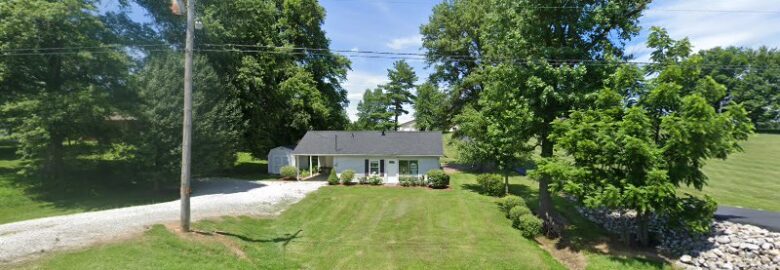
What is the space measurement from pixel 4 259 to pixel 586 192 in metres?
19.2

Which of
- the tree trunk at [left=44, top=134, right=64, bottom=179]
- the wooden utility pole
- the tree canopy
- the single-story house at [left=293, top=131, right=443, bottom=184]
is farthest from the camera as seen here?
the single-story house at [left=293, top=131, right=443, bottom=184]

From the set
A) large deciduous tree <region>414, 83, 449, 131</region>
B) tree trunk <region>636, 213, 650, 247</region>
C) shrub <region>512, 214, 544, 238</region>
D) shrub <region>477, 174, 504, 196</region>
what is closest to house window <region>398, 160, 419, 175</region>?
shrub <region>477, 174, 504, 196</region>

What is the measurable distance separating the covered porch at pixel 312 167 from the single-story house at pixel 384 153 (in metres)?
1.22

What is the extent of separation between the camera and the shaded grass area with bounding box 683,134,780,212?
21.5 meters

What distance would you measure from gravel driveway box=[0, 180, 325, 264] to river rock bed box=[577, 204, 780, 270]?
18.6 meters

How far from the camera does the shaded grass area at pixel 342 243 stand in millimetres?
11547

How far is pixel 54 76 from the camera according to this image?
72.5 feet

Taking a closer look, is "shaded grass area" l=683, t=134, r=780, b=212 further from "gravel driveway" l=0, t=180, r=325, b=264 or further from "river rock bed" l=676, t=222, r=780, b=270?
"gravel driveway" l=0, t=180, r=325, b=264

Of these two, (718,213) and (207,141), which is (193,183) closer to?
(207,141)

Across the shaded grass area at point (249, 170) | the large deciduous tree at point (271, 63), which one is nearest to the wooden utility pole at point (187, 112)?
the large deciduous tree at point (271, 63)

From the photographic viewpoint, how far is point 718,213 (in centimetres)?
1822

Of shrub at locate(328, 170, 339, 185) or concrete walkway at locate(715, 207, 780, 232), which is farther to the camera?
shrub at locate(328, 170, 339, 185)

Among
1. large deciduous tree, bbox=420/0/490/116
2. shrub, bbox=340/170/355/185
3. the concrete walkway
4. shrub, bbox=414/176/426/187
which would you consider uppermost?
large deciduous tree, bbox=420/0/490/116

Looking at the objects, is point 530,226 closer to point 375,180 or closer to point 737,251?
point 737,251
